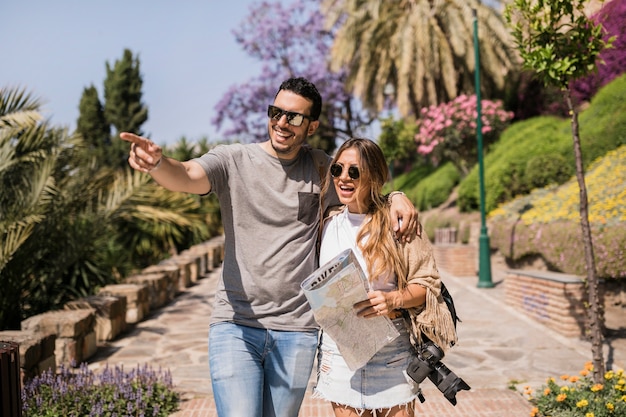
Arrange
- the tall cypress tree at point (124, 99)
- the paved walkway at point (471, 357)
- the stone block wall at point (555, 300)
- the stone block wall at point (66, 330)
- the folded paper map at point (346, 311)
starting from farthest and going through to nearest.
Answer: the tall cypress tree at point (124, 99)
the stone block wall at point (555, 300)
the stone block wall at point (66, 330)
the paved walkway at point (471, 357)
the folded paper map at point (346, 311)

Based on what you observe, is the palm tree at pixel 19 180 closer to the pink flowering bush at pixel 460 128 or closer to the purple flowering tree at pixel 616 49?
the purple flowering tree at pixel 616 49

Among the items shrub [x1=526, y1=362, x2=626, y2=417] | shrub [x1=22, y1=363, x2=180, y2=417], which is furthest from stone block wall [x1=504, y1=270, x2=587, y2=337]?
shrub [x1=22, y1=363, x2=180, y2=417]

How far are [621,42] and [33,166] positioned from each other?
1523cm

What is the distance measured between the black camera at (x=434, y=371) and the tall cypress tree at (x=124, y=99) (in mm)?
37277

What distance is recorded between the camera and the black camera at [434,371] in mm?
2396

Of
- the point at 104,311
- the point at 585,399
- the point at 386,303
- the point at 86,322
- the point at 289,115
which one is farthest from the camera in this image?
the point at 104,311

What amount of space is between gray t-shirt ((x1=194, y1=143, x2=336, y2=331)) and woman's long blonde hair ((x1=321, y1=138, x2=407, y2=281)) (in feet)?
0.55

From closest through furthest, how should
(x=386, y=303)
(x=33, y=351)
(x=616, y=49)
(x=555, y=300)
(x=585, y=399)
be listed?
(x=386, y=303) → (x=585, y=399) → (x=33, y=351) → (x=555, y=300) → (x=616, y=49)

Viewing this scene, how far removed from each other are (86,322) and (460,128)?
16.3 metres

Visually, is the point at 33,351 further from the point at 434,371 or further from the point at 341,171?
the point at 434,371

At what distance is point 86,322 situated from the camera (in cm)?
655

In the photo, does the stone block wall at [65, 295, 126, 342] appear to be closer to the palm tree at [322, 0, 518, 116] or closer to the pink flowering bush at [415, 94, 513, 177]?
the pink flowering bush at [415, 94, 513, 177]

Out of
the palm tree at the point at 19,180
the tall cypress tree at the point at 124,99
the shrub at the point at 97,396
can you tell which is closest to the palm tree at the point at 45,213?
the palm tree at the point at 19,180

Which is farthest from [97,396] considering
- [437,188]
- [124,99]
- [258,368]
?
[124,99]
